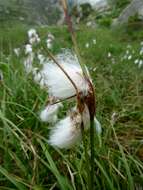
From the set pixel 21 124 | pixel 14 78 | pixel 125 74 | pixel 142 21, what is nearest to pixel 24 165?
pixel 21 124

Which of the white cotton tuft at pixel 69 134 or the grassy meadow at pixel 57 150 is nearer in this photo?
the white cotton tuft at pixel 69 134

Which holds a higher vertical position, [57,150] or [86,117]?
[86,117]

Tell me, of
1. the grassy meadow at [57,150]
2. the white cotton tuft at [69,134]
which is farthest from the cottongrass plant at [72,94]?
the grassy meadow at [57,150]

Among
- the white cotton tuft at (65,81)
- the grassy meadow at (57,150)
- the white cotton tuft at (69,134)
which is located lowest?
the grassy meadow at (57,150)

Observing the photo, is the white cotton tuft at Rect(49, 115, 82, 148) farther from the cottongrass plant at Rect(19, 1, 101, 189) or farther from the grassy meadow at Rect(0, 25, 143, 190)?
the grassy meadow at Rect(0, 25, 143, 190)

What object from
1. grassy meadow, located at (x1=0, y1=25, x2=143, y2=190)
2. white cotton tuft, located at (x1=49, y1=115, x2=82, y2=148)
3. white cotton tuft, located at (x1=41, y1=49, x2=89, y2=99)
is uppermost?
white cotton tuft, located at (x1=41, y1=49, x2=89, y2=99)

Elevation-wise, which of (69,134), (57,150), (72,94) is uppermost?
(72,94)

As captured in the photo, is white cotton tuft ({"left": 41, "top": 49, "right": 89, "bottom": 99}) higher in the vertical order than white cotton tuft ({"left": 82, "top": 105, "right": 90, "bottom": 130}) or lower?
higher

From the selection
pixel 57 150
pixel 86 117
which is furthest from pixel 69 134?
pixel 57 150

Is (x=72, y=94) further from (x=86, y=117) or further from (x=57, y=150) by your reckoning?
(x=57, y=150)

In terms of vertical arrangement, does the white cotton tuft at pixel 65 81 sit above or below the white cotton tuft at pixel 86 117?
above

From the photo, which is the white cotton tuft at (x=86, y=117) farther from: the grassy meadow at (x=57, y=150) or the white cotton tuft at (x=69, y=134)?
the grassy meadow at (x=57, y=150)

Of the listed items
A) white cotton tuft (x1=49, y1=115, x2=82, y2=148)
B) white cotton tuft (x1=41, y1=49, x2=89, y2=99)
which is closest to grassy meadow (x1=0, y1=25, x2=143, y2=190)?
white cotton tuft (x1=49, y1=115, x2=82, y2=148)
